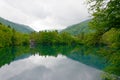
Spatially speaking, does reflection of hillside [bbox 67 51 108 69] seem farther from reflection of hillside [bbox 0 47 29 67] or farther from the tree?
the tree

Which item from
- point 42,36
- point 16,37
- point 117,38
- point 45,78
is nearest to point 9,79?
point 45,78

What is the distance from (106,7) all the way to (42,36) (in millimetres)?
186501

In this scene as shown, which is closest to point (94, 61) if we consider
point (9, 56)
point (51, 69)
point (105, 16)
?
point (51, 69)

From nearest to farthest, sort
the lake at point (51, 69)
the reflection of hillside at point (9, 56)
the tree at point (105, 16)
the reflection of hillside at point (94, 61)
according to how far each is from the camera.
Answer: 1. the tree at point (105, 16)
2. the lake at point (51, 69)
3. the reflection of hillside at point (94, 61)
4. the reflection of hillside at point (9, 56)

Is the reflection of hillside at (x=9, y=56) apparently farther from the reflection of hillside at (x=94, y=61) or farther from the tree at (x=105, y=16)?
the tree at (x=105, y=16)

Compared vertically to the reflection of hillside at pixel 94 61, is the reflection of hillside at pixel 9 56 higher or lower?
higher

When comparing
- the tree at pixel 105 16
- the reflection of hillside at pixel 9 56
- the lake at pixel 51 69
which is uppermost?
the tree at pixel 105 16

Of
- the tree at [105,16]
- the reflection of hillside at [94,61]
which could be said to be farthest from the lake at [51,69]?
the tree at [105,16]

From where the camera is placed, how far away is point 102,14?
12.3m

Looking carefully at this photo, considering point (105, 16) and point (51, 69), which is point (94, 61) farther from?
point (105, 16)

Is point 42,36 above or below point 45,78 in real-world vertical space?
above

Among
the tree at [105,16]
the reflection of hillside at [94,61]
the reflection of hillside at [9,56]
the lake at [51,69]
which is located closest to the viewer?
the tree at [105,16]

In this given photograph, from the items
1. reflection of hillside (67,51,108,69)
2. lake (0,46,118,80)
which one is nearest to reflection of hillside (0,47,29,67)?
lake (0,46,118,80)

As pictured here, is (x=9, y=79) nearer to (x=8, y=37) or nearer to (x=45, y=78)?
(x=45, y=78)
